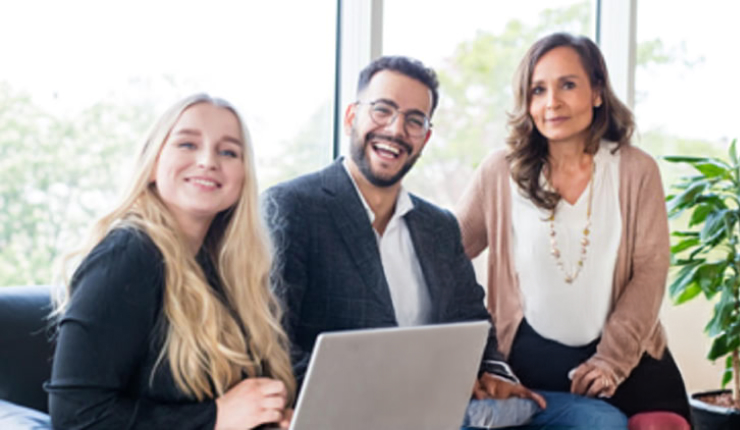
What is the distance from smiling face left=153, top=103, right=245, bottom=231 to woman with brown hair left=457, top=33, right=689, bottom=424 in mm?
1103

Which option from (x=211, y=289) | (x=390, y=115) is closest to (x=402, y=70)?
(x=390, y=115)

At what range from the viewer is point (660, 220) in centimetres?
260

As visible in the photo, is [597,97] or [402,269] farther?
[597,97]

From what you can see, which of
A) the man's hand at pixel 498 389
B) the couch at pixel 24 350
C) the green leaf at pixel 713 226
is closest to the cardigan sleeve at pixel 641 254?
the man's hand at pixel 498 389

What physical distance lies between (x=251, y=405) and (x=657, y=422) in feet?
4.19

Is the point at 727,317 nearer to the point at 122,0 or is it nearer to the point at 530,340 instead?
the point at 530,340

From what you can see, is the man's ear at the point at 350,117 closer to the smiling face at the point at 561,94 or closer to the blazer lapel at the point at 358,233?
the blazer lapel at the point at 358,233

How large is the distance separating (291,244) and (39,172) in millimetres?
782

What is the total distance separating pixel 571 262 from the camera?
2.59 metres

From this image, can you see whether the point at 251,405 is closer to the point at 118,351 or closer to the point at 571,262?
the point at 118,351

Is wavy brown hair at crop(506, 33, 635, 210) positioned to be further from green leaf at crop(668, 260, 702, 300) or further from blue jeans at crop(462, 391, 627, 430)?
green leaf at crop(668, 260, 702, 300)

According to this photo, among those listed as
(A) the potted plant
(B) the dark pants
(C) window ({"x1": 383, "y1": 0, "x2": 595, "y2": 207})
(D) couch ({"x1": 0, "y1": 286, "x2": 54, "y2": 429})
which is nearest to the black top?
(D) couch ({"x1": 0, "y1": 286, "x2": 54, "y2": 429})

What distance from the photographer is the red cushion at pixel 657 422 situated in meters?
2.38

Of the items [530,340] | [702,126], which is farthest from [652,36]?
[530,340]
